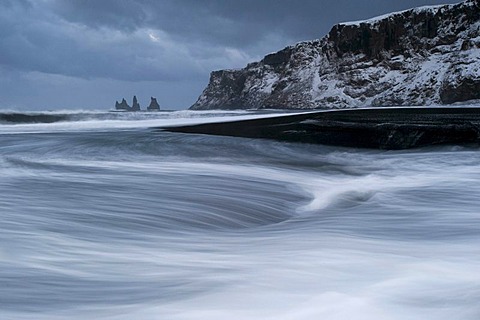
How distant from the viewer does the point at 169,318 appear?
155 centimetres

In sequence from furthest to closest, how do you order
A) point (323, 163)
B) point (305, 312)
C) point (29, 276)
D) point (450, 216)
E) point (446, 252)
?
point (323, 163), point (450, 216), point (446, 252), point (29, 276), point (305, 312)

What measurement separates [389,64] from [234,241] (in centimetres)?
12213

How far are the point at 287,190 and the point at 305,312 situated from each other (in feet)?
11.1

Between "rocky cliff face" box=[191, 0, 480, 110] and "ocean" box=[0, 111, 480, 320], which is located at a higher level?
"rocky cliff face" box=[191, 0, 480, 110]

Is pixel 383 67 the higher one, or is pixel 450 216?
pixel 383 67

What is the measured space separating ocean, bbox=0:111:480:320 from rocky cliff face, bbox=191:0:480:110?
321 ft

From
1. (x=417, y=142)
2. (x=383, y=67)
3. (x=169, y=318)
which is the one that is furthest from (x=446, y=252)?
(x=383, y=67)

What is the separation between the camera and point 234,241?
278 centimetres

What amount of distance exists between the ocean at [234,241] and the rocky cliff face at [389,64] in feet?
321

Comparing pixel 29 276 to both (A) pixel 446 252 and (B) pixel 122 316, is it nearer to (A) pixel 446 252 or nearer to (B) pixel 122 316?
(B) pixel 122 316

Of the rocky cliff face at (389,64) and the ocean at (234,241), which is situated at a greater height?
the rocky cliff face at (389,64)

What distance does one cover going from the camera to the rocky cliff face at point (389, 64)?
99.7m

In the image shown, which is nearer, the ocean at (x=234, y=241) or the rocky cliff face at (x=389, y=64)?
the ocean at (x=234, y=241)

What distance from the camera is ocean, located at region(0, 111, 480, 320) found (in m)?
1.67
